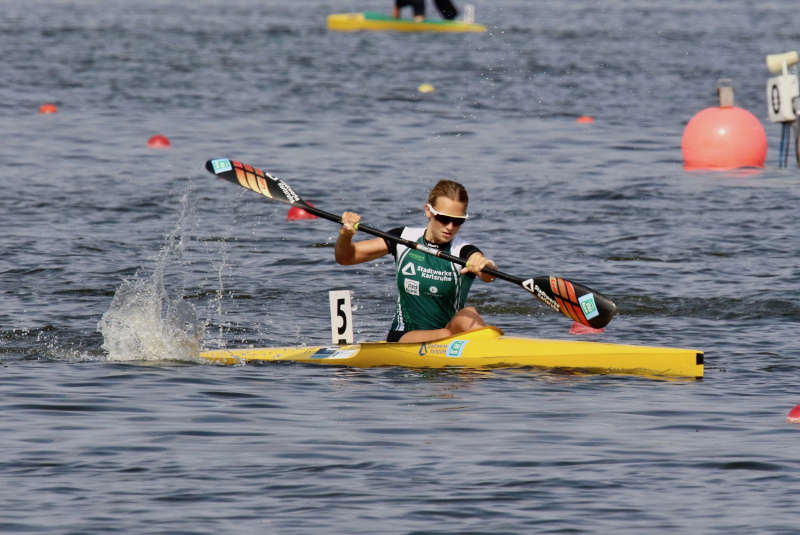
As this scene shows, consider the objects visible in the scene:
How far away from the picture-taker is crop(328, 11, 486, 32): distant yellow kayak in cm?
4819

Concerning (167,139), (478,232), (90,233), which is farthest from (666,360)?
(167,139)

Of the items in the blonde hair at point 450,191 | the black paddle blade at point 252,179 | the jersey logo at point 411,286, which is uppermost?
the black paddle blade at point 252,179

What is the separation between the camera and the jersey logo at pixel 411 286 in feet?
34.5

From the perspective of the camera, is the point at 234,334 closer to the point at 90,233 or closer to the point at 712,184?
the point at 90,233

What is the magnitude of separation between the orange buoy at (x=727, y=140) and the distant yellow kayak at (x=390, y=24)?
27.3 metres

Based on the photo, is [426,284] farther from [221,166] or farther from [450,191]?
[221,166]

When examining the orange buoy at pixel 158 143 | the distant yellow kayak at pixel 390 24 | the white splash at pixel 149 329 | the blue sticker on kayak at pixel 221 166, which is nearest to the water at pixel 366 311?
the white splash at pixel 149 329

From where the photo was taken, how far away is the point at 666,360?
10.0m

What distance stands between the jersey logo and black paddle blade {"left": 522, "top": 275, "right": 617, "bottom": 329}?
2.57 ft

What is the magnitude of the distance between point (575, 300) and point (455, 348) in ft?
2.97

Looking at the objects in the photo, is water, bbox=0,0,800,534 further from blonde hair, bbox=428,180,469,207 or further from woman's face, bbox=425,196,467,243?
blonde hair, bbox=428,180,469,207

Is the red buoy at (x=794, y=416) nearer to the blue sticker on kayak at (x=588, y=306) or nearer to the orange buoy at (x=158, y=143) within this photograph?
the blue sticker on kayak at (x=588, y=306)

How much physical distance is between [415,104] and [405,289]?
19.7m

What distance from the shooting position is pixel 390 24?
48688 millimetres
